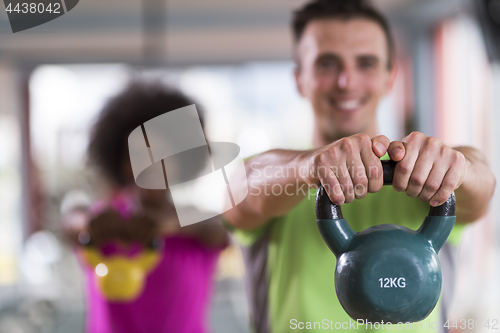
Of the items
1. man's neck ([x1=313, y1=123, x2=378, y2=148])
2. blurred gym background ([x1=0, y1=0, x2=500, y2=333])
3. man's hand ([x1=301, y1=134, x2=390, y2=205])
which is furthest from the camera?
blurred gym background ([x1=0, y1=0, x2=500, y2=333])

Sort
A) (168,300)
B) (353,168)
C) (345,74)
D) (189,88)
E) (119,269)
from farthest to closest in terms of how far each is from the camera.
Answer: (189,88) < (168,300) < (119,269) < (345,74) < (353,168)

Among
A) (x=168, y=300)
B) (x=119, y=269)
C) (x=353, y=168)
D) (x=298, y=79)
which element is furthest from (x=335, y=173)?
(x=168, y=300)

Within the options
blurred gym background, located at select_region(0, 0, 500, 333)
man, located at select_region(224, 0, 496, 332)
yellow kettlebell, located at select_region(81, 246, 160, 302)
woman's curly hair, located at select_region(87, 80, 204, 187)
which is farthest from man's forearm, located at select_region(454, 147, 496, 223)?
blurred gym background, located at select_region(0, 0, 500, 333)

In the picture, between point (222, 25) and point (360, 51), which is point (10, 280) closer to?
point (222, 25)

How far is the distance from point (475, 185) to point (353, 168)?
0.11 metres

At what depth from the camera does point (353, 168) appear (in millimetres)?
201

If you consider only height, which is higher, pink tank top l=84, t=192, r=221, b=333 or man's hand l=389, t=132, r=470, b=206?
man's hand l=389, t=132, r=470, b=206

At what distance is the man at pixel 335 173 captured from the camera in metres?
0.20

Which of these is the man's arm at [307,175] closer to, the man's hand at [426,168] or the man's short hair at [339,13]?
the man's hand at [426,168]

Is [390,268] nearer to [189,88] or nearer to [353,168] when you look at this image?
[353,168]

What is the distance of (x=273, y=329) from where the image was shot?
1.45 ft

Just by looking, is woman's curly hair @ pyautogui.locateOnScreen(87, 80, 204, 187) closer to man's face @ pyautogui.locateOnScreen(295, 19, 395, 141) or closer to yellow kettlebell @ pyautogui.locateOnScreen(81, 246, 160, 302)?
yellow kettlebell @ pyautogui.locateOnScreen(81, 246, 160, 302)

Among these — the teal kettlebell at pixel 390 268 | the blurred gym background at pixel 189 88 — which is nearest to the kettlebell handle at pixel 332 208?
the teal kettlebell at pixel 390 268

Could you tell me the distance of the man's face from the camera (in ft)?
1.11
